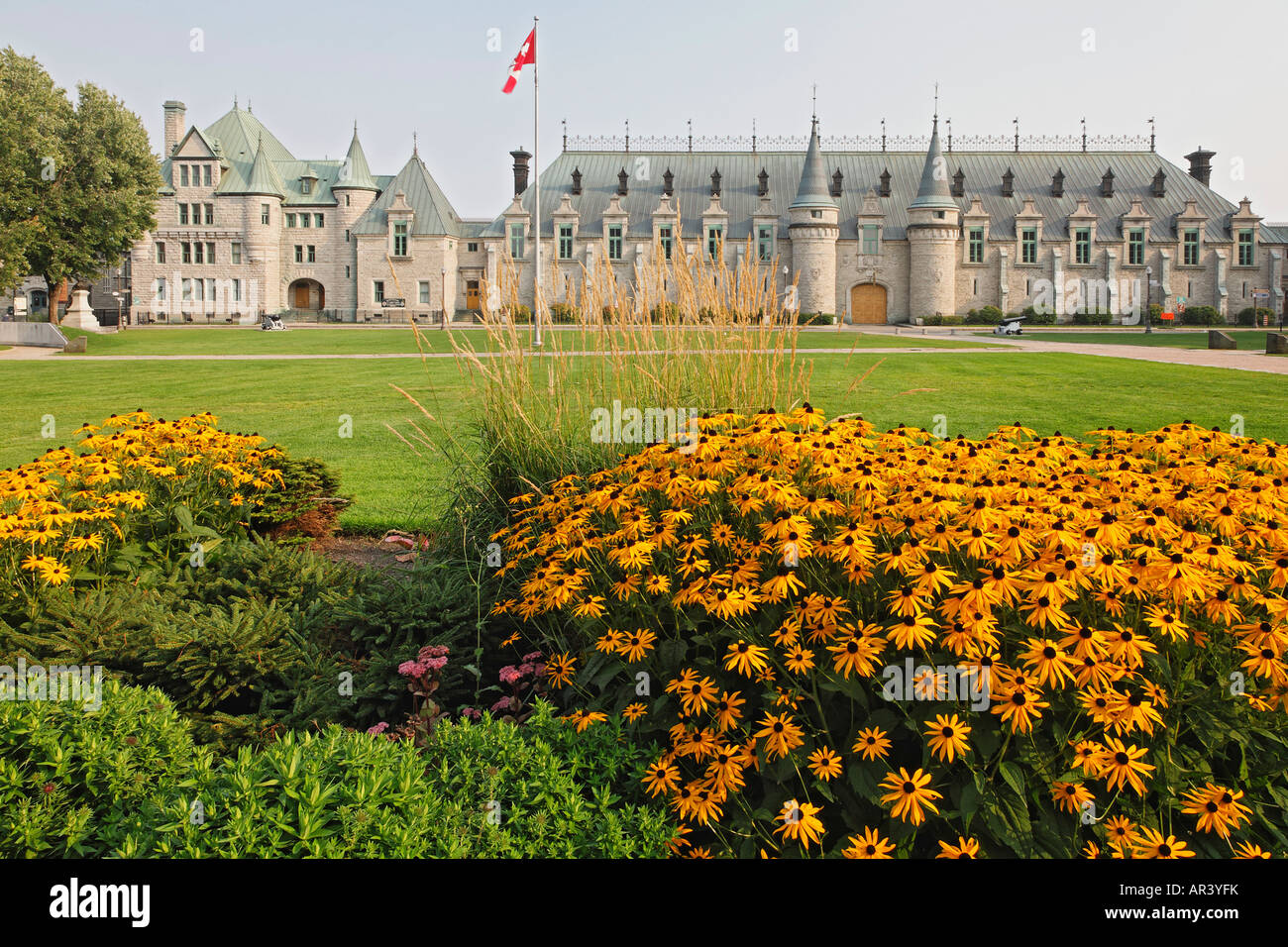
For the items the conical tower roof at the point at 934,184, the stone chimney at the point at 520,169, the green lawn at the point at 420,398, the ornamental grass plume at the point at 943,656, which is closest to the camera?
the ornamental grass plume at the point at 943,656

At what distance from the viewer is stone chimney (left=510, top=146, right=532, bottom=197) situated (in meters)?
→ 66.7

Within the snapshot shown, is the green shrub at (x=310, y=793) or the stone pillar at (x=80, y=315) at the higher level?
the stone pillar at (x=80, y=315)

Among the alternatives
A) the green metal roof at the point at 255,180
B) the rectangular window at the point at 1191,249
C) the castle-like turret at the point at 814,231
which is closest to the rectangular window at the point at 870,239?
the castle-like turret at the point at 814,231

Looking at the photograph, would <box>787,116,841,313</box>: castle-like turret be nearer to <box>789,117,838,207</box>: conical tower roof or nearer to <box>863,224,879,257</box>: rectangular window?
<box>789,117,838,207</box>: conical tower roof

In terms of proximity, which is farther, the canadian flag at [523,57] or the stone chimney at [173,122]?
the stone chimney at [173,122]

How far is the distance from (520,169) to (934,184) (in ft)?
87.8

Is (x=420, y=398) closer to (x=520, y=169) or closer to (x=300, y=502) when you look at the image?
(x=300, y=502)

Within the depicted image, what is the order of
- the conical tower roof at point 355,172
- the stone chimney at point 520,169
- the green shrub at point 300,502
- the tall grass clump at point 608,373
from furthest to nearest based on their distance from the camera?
the stone chimney at point 520,169
the conical tower roof at point 355,172
the green shrub at point 300,502
the tall grass clump at point 608,373

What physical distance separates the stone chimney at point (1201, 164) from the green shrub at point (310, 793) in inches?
2969

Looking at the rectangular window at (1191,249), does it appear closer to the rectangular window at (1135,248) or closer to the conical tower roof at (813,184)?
the rectangular window at (1135,248)

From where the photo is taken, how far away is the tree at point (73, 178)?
3550cm

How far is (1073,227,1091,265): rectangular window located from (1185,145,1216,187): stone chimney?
482 inches

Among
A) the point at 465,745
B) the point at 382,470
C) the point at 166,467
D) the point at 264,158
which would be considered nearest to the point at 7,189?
the point at 264,158

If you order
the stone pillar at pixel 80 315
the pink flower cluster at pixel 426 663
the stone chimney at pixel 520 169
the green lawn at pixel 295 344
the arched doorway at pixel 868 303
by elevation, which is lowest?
the pink flower cluster at pixel 426 663
